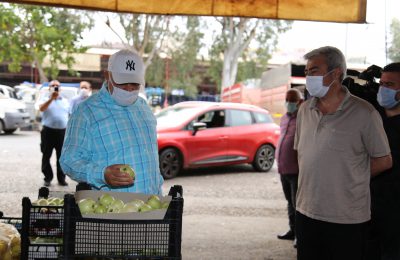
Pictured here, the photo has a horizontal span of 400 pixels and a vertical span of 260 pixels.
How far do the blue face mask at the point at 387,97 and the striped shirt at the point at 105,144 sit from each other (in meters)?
1.84

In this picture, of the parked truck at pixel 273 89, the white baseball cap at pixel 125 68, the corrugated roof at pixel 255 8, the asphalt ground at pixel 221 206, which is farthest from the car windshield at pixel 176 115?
the white baseball cap at pixel 125 68

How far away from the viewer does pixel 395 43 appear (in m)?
7.24

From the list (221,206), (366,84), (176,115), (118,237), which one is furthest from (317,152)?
(176,115)

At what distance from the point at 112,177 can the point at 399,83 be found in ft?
7.78

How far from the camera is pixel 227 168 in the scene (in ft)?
45.3

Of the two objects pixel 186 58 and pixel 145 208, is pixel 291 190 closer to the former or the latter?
pixel 145 208

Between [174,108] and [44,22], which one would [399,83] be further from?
[44,22]

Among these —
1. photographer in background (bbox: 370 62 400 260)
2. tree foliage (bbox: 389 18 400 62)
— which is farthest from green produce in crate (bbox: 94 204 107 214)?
tree foliage (bbox: 389 18 400 62)

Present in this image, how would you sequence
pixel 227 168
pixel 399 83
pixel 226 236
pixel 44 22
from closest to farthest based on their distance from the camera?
pixel 399 83 < pixel 226 236 < pixel 227 168 < pixel 44 22

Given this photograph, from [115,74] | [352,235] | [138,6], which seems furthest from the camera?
[138,6]

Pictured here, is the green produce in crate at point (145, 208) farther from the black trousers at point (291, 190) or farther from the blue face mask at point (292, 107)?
the blue face mask at point (292, 107)

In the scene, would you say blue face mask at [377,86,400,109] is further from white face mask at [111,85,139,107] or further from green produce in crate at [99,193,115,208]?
green produce in crate at [99,193,115,208]

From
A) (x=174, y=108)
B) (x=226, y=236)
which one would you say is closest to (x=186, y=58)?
(x=174, y=108)

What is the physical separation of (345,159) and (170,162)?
848 centimetres
